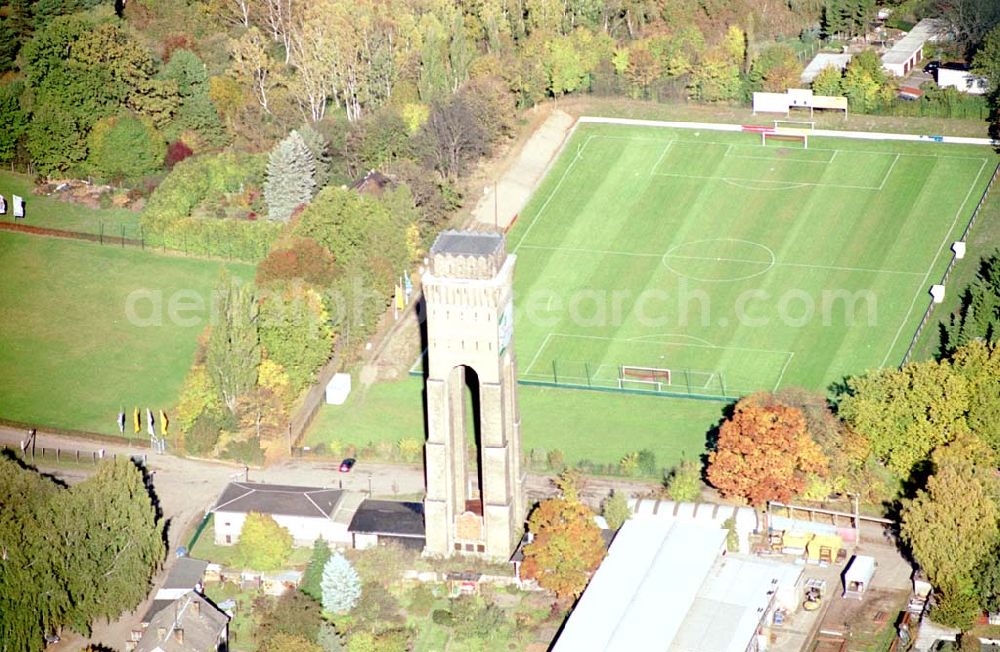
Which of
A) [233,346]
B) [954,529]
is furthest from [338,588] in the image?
[954,529]

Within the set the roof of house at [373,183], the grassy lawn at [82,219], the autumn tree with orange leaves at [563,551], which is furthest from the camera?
the grassy lawn at [82,219]

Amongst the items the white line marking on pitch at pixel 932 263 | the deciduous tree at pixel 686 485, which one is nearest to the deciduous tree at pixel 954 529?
the deciduous tree at pixel 686 485

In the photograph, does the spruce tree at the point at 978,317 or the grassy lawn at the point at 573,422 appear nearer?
the grassy lawn at the point at 573,422

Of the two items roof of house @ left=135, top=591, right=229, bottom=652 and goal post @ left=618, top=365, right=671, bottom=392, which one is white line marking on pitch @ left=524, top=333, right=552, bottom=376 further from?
roof of house @ left=135, top=591, right=229, bottom=652

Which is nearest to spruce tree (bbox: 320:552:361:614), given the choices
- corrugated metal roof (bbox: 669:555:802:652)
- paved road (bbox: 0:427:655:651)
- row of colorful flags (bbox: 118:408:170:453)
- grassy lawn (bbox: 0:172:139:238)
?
paved road (bbox: 0:427:655:651)

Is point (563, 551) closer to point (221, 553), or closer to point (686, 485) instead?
point (686, 485)

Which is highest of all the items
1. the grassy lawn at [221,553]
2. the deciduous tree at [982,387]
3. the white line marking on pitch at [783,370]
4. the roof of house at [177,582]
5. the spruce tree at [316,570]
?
the deciduous tree at [982,387]

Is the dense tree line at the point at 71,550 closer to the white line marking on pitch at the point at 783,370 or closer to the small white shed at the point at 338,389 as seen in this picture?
the small white shed at the point at 338,389

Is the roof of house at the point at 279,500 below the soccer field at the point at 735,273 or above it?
above
